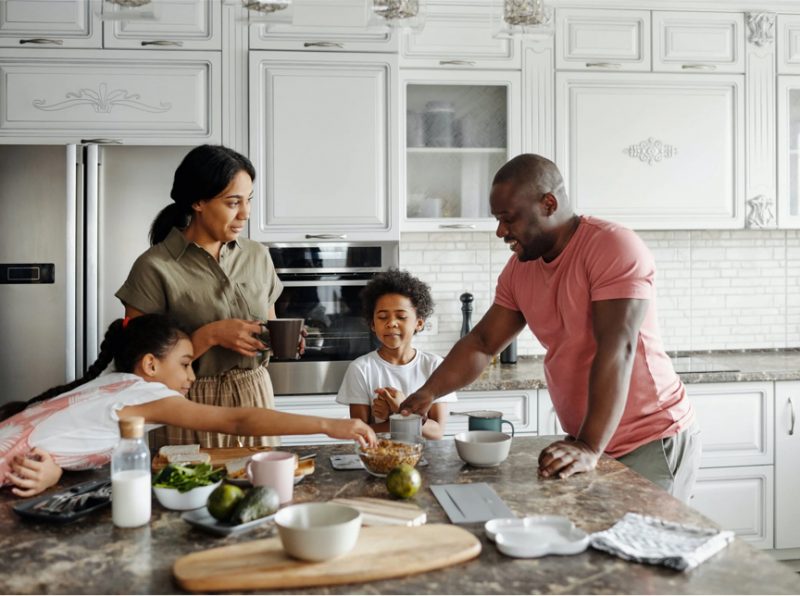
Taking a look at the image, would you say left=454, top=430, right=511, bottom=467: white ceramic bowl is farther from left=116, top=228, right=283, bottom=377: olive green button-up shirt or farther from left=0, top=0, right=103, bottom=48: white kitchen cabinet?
left=0, top=0, right=103, bottom=48: white kitchen cabinet

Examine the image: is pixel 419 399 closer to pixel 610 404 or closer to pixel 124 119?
pixel 610 404

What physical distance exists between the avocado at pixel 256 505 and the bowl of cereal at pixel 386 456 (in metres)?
0.32

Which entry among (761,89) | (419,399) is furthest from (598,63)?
(419,399)

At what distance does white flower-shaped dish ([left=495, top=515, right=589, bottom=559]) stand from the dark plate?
812 mm

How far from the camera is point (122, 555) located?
4.52 ft

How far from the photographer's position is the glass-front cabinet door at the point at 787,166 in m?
4.00

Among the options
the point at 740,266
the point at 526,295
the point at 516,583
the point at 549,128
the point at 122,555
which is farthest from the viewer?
the point at 740,266

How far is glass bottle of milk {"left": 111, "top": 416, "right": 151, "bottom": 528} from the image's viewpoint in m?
1.50

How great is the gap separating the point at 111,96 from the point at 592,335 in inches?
97.1

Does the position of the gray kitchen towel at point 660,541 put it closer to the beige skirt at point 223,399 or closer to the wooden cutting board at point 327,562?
the wooden cutting board at point 327,562

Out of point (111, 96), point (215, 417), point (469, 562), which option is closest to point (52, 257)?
point (111, 96)

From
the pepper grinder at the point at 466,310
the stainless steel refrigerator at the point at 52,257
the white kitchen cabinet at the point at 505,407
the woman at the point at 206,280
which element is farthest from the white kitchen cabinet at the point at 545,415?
the stainless steel refrigerator at the point at 52,257

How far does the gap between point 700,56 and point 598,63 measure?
1.74ft

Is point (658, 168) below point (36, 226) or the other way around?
the other way around
